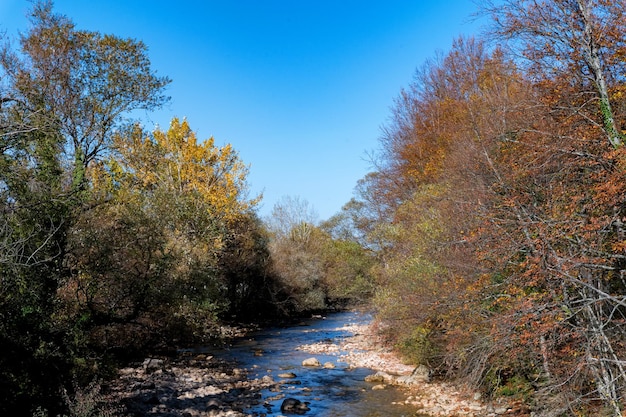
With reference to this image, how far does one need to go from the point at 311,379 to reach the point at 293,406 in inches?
150

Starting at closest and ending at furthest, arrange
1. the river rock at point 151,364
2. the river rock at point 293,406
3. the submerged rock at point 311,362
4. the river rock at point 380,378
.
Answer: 1. the river rock at point 293,406
2. the river rock at point 380,378
3. the river rock at point 151,364
4. the submerged rock at point 311,362

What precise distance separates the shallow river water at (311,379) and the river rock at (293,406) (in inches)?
6.1

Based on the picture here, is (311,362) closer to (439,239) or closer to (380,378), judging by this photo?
(380,378)

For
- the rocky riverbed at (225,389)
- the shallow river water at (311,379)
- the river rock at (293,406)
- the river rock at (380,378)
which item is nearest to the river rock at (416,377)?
the rocky riverbed at (225,389)

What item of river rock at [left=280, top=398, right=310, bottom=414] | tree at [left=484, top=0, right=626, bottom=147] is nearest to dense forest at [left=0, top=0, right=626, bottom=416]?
tree at [left=484, top=0, right=626, bottom=147]

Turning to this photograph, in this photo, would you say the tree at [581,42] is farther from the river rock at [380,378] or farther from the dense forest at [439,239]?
the river rock at [380,378]

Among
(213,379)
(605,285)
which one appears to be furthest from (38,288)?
(605,285)

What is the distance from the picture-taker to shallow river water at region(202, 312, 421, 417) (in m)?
13.3

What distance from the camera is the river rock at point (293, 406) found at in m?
13.3

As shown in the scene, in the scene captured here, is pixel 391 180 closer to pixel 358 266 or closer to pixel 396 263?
pixel 358 266

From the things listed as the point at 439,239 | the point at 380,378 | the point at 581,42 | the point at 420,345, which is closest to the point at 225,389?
the point at 380,378

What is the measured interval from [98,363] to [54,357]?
1.73 m

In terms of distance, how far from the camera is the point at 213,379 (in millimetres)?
16734

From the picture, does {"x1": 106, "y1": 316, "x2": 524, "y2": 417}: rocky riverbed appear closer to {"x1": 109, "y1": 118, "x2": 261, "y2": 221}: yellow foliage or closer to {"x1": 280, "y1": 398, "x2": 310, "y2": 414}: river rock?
{"x1": 280, "y1": 398, "x2": 310, "y2": 414}: river rock
